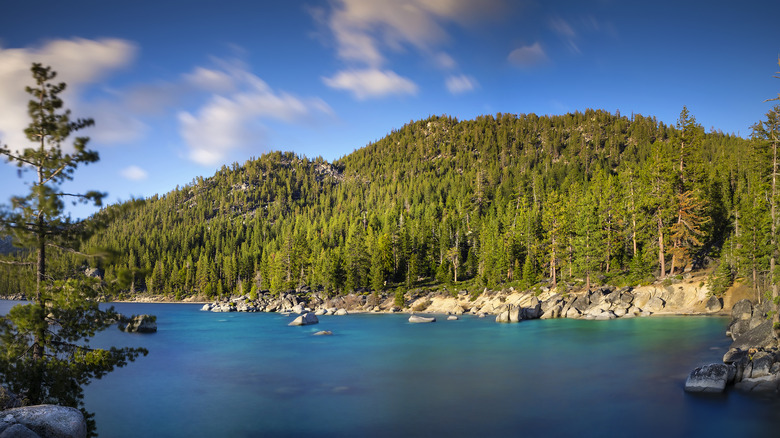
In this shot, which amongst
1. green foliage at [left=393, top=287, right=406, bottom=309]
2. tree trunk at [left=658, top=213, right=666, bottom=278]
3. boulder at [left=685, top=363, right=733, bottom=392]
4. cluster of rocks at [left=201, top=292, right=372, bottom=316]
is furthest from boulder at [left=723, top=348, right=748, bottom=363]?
cluster of rocks at [left=201, top=292, right=372, bottom=316]

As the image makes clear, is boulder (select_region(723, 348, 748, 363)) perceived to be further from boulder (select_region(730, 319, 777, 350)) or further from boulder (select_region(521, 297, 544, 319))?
boulder (select_region(521, 297, 544, 319))

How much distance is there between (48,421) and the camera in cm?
969

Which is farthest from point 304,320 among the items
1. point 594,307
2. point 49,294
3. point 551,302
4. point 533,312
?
point 49,294

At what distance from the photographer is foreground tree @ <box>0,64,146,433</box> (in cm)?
1116

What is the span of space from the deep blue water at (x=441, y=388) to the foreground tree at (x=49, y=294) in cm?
521

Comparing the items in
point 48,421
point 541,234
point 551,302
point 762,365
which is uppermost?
point 541,234

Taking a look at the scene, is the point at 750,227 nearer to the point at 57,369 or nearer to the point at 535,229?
the point at 535,229

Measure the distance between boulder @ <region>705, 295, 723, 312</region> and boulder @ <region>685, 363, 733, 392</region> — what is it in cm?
2770

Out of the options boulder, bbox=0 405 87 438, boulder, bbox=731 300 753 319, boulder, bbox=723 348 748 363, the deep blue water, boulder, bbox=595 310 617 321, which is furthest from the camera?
boulder, bbox=595 310 617 321

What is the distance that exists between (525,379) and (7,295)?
165 m

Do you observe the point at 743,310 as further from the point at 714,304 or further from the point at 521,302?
the point at 521,302

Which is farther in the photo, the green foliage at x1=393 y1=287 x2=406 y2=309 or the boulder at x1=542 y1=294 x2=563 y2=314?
the green foliage at x1=393 y1=287 x2=406 y2=309

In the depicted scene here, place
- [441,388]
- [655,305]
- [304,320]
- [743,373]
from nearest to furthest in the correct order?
1. [743,373]
2. [441,388]
3. [655,305]
4. [304,320]

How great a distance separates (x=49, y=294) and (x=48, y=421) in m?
3.52
